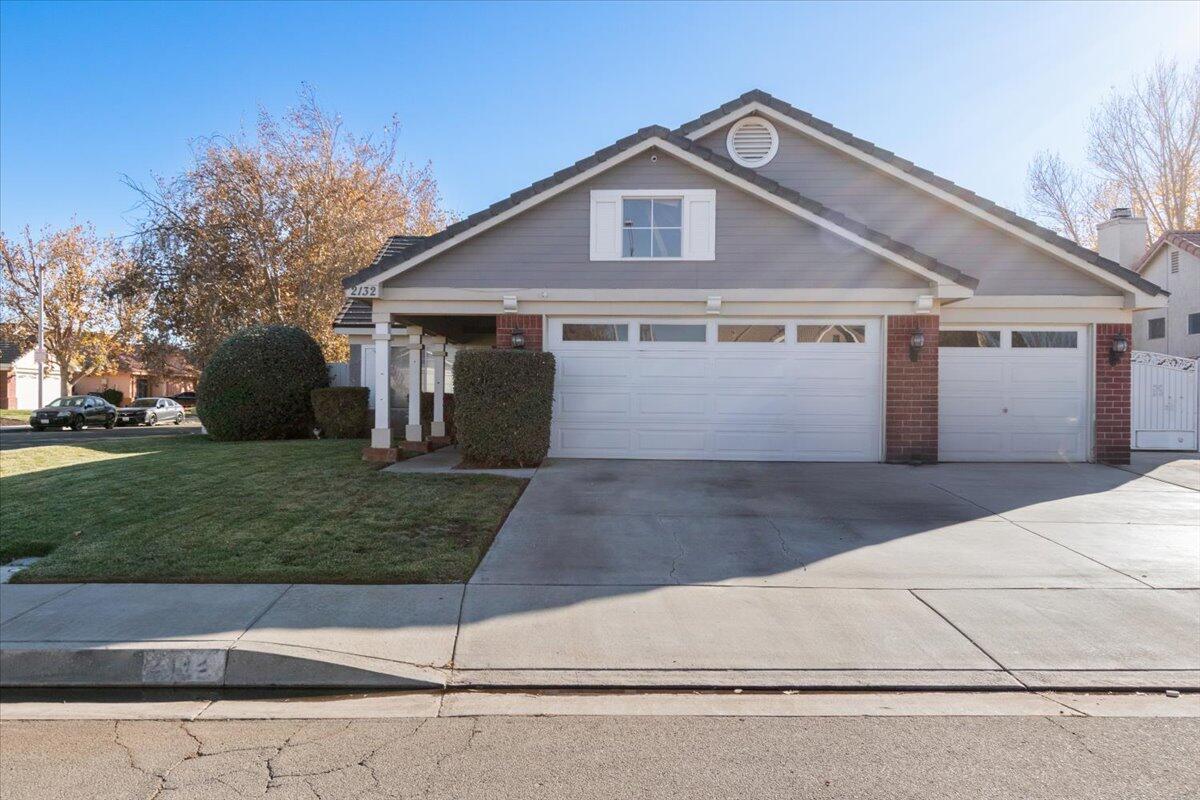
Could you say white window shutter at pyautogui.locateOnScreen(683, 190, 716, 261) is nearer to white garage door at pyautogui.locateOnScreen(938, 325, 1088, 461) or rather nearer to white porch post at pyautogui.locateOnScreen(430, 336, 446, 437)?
white garage door at pyautogui.locateOnScreen(938, 325, 1088, 461)

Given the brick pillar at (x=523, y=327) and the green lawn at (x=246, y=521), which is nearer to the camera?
the green lawn at (x=246, y=521)

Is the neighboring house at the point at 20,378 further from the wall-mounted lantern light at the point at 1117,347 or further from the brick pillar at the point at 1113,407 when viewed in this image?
the wall-mounted lantern light at the point at 1117,347

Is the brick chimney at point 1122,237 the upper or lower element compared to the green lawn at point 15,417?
upper

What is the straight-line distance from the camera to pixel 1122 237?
14953 mm

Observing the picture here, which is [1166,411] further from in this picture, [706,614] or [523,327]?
[706,614]

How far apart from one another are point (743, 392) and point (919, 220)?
4.92m

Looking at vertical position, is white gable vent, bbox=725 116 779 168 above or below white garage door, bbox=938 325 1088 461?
above

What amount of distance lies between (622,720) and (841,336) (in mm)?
9375

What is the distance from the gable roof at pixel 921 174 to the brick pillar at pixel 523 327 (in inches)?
191

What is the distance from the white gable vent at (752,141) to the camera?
45.6ft

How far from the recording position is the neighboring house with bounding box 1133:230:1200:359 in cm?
2208

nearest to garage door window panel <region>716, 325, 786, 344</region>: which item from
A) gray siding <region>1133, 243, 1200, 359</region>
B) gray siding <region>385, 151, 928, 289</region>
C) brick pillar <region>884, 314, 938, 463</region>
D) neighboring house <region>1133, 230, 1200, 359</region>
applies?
gray siding <region>385, 151, 928, 289</region>

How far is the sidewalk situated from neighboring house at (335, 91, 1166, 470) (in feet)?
20.6

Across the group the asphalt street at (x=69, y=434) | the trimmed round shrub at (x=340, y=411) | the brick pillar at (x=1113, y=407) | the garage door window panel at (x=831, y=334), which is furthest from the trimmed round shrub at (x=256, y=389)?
the brick pillar at (x=1113, y=407)
